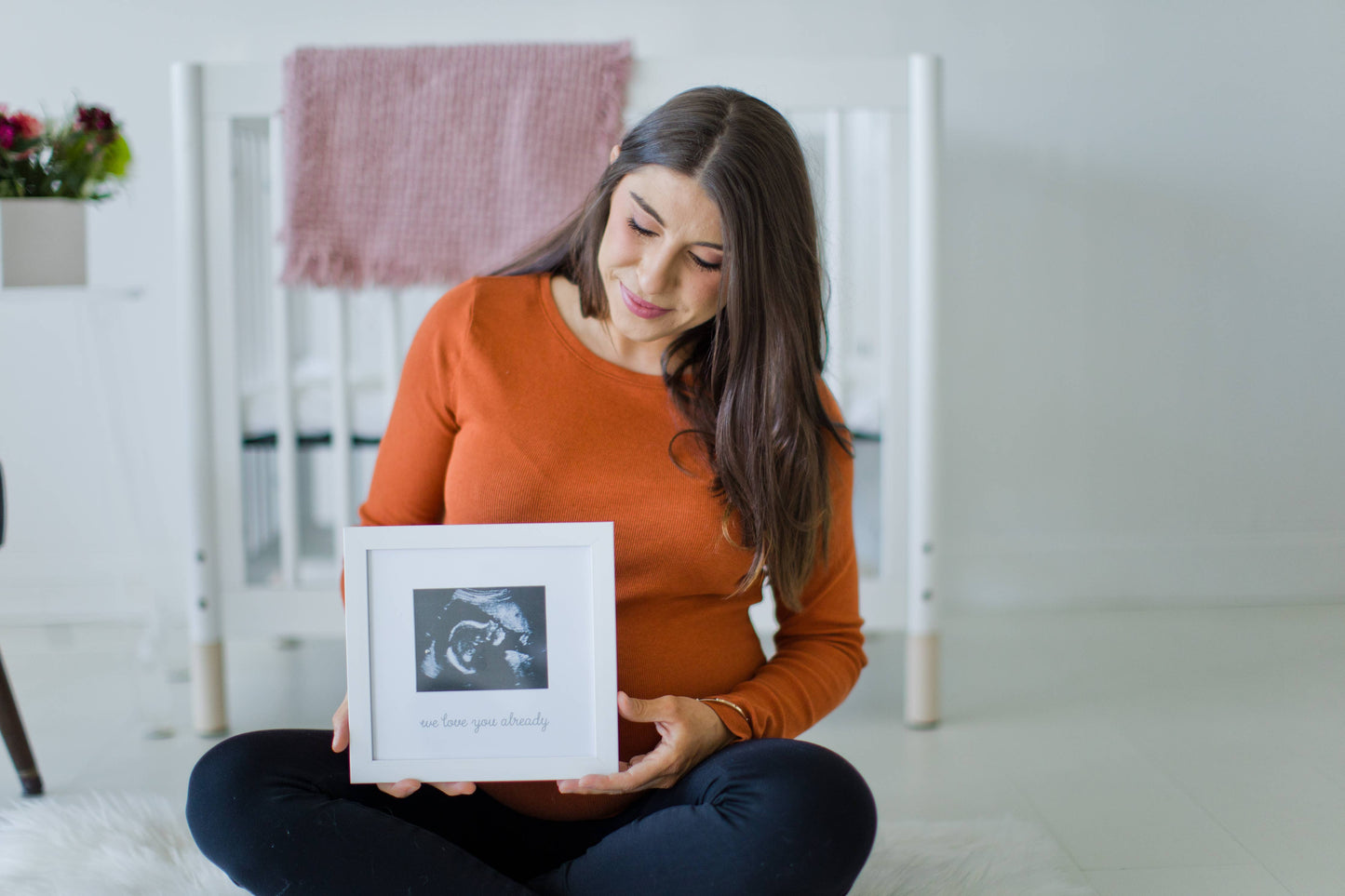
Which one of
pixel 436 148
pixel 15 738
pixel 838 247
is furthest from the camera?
pixel 838 247

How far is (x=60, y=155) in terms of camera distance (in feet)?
5.19

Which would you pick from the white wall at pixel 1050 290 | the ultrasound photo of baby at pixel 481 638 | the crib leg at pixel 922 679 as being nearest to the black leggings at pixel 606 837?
the ultrasound photo of baby at pixel 481 638

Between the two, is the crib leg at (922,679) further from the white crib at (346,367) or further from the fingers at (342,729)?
the fingers at (342,729)

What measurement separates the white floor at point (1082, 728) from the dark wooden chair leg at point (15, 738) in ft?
0.13

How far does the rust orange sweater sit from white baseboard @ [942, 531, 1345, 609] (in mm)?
1252

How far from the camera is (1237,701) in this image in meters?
1.73

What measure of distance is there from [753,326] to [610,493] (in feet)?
0.61

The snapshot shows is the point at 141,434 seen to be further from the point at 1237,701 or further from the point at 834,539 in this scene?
the point at 1237,701

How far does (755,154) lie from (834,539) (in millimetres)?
356

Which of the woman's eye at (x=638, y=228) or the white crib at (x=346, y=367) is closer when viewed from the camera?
the woman's eye at (x=638, y=228)

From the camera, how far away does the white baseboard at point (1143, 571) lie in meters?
2.23

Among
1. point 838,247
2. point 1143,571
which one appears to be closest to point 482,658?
point 838,247

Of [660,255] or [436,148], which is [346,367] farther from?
[660,255]

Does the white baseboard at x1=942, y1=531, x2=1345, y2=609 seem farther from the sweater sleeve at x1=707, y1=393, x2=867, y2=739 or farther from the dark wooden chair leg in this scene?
the dark wooden chair leg
